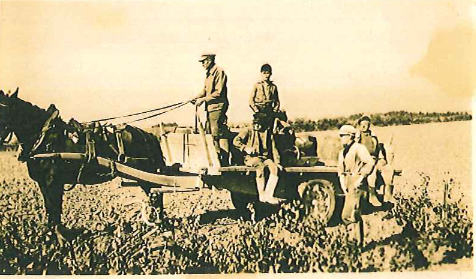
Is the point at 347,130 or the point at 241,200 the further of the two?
the point at 241,200

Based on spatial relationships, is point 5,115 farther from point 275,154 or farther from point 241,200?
point 275,154

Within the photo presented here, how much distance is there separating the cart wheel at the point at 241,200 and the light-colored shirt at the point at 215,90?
100cm

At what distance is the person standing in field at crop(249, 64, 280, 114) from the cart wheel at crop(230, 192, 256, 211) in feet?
3.14

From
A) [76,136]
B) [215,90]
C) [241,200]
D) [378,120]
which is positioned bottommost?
[241,200]

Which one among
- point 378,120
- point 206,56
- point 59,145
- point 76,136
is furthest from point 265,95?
point 59,145

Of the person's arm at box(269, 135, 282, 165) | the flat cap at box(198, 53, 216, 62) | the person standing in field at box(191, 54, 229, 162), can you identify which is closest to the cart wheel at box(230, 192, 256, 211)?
the person's arm at box(269, 135, 282, 165)

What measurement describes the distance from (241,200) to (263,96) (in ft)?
3.93

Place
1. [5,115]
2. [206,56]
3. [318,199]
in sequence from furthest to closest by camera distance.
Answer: [206,56]
[318,199]
[5,115]

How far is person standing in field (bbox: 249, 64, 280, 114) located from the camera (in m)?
6.96

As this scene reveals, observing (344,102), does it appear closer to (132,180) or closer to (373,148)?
(373,148)

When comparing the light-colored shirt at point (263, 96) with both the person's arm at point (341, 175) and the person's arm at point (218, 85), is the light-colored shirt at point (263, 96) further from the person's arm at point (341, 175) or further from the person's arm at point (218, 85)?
the person's arm at point (341, 175)

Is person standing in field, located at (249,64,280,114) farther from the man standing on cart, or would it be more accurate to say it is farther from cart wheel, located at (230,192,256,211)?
cart wheel, located at (230,192,256,211)

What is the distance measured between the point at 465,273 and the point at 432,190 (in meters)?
0.99

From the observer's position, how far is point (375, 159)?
22.7 ft
